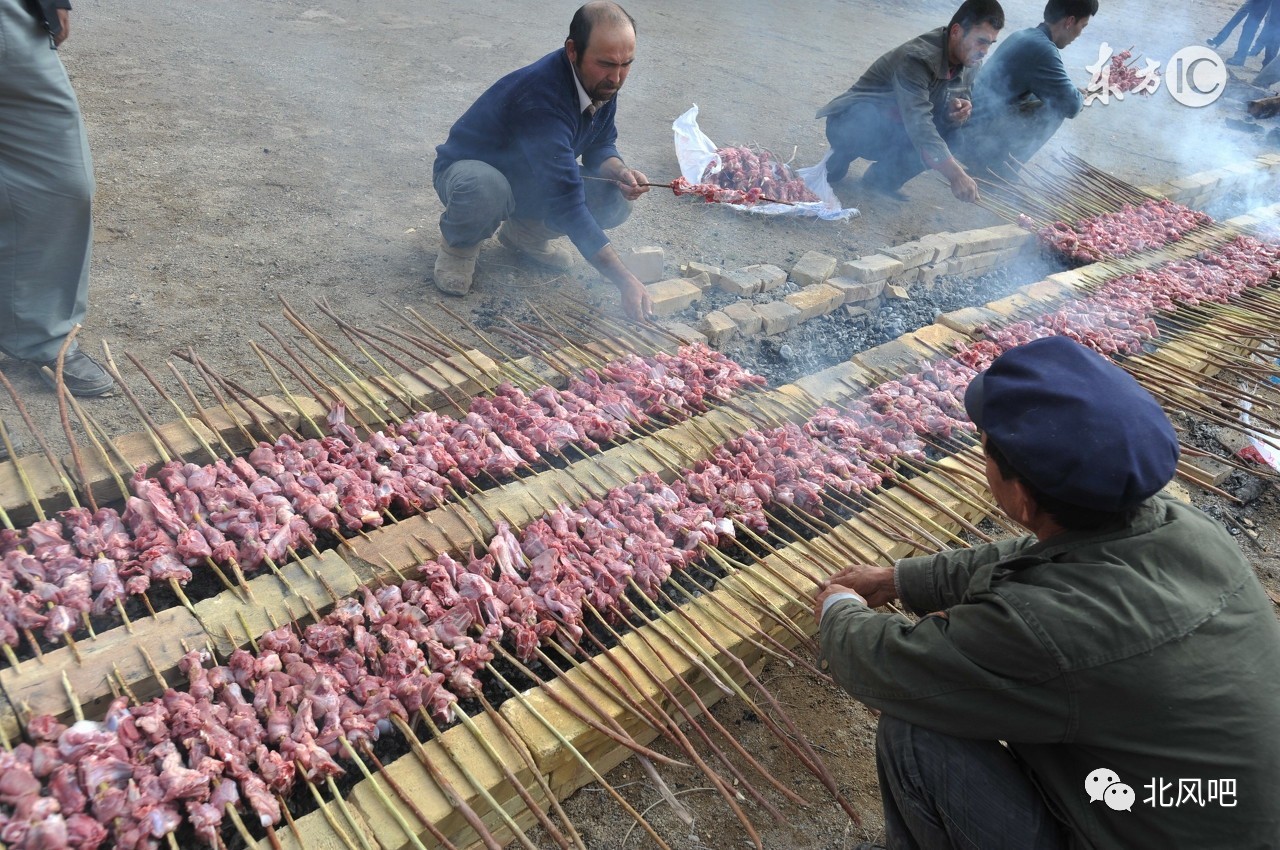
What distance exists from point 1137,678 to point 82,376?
4230 millimetres

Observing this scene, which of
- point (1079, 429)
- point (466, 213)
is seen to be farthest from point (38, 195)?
point (1079, 429)

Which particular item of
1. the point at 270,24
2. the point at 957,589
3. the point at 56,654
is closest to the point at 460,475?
the point at 56,654

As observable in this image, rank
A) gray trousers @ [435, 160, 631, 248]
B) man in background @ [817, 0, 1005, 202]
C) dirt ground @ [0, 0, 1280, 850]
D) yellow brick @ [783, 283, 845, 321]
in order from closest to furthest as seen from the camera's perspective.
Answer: dirt ground @ [0, 0, 1280, 850], gray trousers @ [435, 160, 631, 248], yellow brick @ [783, 283, 845, 321], man in background @ [817, 0, 1005, 202]

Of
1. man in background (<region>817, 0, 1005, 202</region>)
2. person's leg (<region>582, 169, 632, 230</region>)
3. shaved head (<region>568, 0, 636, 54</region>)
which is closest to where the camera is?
shaved head (<region>568, 0, 636, 54</region>)

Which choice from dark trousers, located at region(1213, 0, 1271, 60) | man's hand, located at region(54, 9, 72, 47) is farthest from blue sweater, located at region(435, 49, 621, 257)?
dark trousers, located at region(1213, 0, 1271, 60)

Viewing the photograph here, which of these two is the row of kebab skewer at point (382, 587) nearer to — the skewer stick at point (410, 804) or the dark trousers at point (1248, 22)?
the skewer stick at point (410, 804)

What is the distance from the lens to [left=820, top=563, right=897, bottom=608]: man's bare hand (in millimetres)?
2699

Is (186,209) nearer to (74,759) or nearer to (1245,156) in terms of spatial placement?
(74,759)

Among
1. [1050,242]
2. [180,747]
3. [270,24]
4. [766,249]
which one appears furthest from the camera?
[270,24]

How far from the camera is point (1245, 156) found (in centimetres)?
1122

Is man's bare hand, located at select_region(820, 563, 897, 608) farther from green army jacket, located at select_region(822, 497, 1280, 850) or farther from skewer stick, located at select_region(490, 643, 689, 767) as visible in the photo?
skewer stick, located at select_region(490, 643, 689, 767)

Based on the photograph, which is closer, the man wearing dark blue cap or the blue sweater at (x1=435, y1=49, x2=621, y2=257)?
the man wearing dark blue cap

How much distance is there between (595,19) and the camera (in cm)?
416

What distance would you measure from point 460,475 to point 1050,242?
5943mm
